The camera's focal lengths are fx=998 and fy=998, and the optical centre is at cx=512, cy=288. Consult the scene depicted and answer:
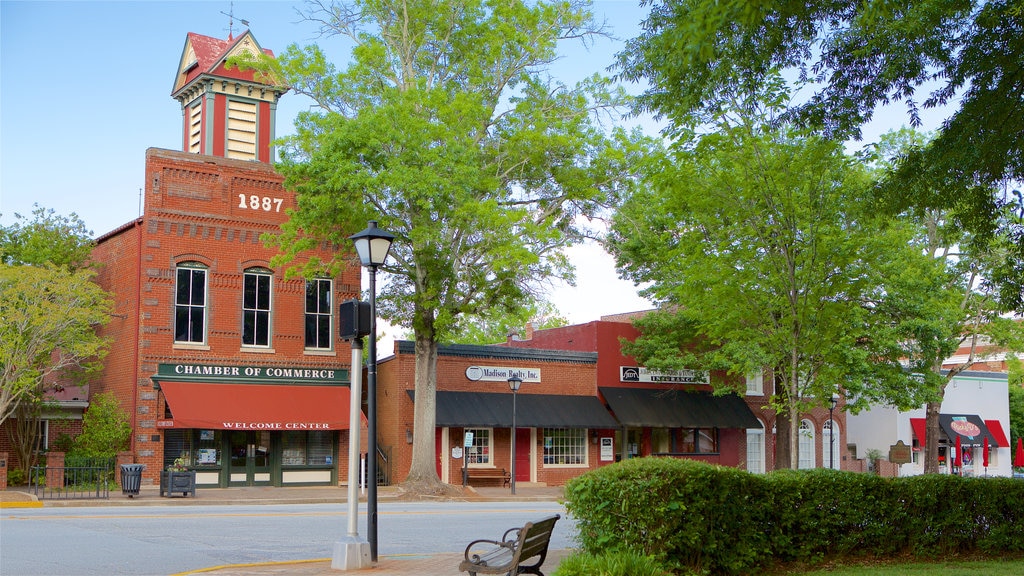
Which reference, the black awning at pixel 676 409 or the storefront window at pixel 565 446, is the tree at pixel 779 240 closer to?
the storefront window at pixel 565 446

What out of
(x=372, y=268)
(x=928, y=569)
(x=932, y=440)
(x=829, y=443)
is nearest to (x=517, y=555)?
(x=372, y=268)

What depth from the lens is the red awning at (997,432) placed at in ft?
154

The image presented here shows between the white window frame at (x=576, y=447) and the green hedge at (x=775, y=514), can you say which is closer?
the green hedge at (x=775, y=514)

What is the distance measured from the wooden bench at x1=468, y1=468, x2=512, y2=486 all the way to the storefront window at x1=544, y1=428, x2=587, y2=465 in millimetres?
1959

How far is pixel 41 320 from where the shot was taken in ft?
89.4

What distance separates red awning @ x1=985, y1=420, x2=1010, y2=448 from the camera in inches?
1850

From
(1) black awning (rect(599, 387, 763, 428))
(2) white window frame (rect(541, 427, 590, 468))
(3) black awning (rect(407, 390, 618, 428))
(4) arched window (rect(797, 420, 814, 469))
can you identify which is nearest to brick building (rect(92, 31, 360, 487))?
(3) black awning (rect(407, 390, 618, 428))

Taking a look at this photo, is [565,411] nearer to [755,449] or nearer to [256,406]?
[755,449]

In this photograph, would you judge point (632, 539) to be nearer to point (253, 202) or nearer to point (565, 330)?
point (253, 202)

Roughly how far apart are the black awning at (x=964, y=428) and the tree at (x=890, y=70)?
34.1m

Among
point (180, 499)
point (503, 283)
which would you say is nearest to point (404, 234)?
point (503, 283)

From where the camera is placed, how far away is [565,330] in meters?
39.1

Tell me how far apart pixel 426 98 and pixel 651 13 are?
51.0 ft

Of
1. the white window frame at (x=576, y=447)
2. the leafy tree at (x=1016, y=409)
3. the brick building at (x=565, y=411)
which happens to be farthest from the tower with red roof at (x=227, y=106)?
the leafy tree at (x=1016, y=409)
